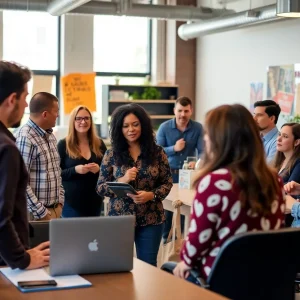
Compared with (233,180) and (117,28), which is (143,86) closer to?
(117,28)

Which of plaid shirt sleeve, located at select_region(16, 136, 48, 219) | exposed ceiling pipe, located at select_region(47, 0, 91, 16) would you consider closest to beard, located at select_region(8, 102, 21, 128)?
plaid shirt sleeve, located at select_region(16, 136, 48, 219)

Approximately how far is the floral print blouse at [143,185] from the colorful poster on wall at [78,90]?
16.0 ft

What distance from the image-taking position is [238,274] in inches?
95.5

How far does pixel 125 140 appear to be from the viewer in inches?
164

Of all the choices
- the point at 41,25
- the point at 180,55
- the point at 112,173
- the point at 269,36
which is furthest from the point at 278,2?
the point at 41,25

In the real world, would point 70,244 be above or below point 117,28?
below

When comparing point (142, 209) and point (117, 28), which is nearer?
point (142, 209)

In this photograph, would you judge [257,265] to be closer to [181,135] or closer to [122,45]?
[181,135]

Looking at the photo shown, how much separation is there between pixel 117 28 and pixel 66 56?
104 centimetres

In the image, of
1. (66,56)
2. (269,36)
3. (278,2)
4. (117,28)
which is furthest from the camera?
(117,28)

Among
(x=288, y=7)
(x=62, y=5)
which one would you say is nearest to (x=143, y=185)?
(x=288, y=7)

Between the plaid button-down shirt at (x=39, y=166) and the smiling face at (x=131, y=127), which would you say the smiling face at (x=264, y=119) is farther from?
the plaid button-down shirt at (x=39, y=166)

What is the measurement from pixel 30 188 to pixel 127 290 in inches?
75.5

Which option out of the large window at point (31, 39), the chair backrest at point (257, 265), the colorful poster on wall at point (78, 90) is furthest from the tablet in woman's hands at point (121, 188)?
the large window at point (31, 39)
